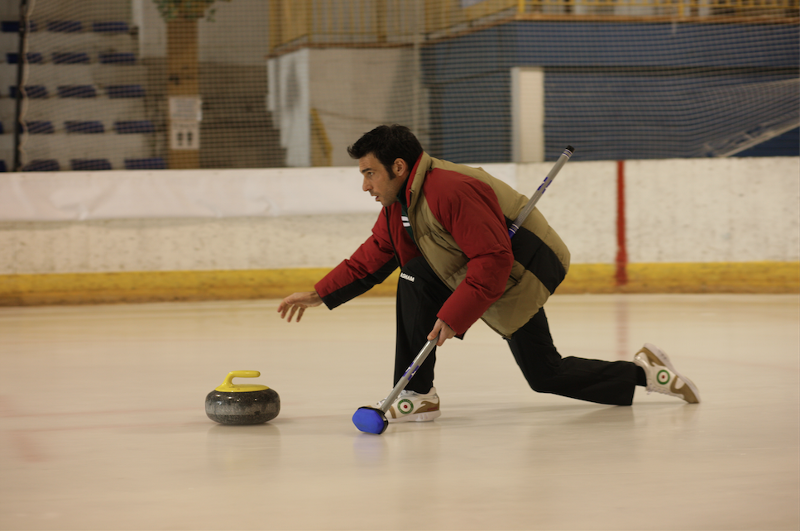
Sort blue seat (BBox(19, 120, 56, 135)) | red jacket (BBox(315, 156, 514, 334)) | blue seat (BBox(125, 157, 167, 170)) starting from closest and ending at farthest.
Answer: red jacket (BBox(315, 156, 514, 334)) → blue seat (BBox(19, 120, 56, 135)) → blue seat (BBox(125, 157, 167, 170))

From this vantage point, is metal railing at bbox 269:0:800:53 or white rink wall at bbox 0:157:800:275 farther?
metal railing at bbox 269:0:800:53

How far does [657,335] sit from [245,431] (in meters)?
3.21

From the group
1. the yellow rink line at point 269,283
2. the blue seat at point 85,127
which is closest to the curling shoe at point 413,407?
the yellow rink line at point 269,283

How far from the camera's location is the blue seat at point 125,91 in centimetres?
1120

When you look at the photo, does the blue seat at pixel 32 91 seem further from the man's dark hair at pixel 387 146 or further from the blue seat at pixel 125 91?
the man's dark hair at pixel 387 146

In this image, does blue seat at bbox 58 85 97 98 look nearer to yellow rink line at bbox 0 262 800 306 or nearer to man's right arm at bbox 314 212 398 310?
→ yellow rink line at bbox 0 262 800 306

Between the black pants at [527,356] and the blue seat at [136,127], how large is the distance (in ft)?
26.2

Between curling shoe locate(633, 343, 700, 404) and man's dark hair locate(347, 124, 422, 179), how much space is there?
120 centimetres

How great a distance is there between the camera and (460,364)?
4883 mm

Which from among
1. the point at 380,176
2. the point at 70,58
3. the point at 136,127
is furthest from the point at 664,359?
the point at 70,58

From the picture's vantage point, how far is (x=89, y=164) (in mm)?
9586

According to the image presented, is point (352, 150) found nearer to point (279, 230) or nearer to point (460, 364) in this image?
point (460, 364)

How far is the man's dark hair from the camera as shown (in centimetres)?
315

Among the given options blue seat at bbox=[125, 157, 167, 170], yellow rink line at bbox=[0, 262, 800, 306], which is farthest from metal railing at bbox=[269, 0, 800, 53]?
yellow rink line at bbox=[0, 262, 800, 306]
